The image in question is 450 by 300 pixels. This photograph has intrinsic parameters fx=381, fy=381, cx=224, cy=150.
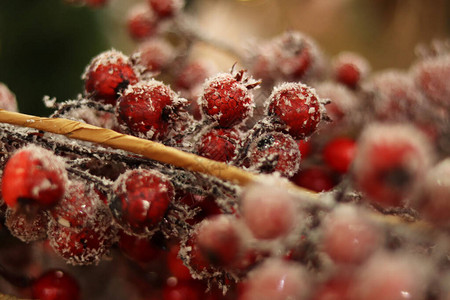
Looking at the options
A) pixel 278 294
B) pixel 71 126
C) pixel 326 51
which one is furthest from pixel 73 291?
pixel 326 51

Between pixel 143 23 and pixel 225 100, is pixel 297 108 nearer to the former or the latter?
pixel 225 100

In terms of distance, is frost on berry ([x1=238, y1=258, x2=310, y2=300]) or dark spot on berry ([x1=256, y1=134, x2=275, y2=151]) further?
dark spot on berry ([x1=256, y1=134, x2=275, y2=151])

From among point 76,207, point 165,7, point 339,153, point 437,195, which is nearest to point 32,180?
point 76,207

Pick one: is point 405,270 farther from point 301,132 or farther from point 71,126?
point 71,126

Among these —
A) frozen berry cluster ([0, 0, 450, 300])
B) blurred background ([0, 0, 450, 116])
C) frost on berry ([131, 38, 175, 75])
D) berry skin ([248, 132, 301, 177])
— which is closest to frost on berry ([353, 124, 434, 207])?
frozen berry cluster ([0, 0, 450, 300])

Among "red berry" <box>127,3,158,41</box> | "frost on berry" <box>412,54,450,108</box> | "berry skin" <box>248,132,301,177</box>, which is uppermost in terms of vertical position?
"frost on berry" <box>412,54,450,108</box>

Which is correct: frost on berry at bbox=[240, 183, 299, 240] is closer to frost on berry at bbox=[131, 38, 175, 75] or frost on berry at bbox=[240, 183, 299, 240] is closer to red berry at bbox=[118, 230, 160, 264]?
red berry at bbox=[118, 230, 160, 264]

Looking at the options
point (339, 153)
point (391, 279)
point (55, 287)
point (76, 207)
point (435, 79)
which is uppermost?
point (435, 79)
